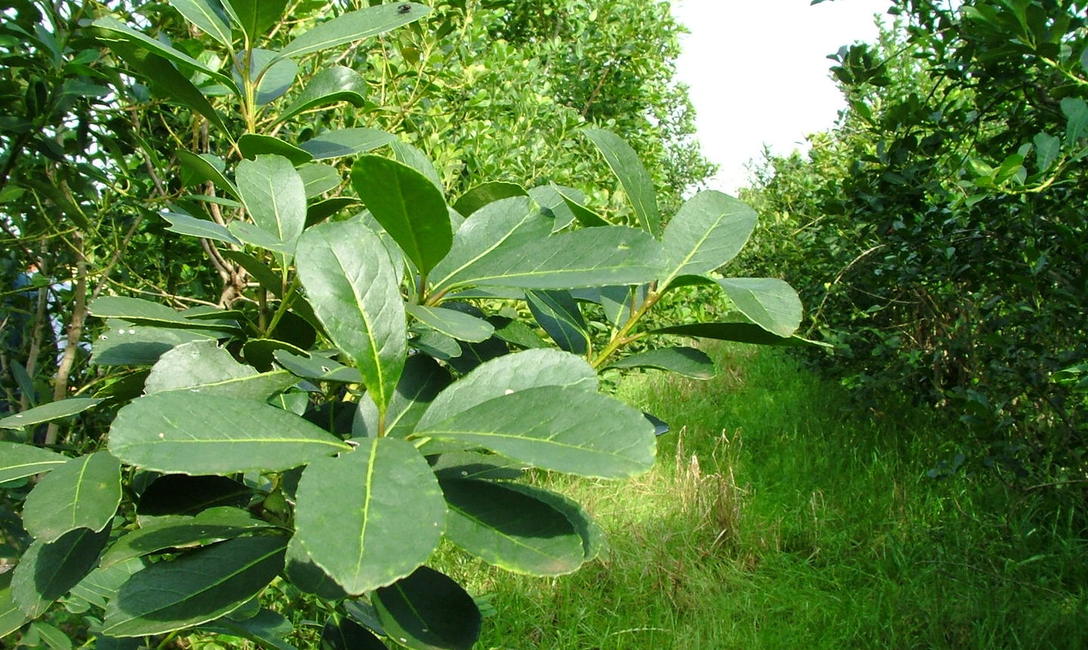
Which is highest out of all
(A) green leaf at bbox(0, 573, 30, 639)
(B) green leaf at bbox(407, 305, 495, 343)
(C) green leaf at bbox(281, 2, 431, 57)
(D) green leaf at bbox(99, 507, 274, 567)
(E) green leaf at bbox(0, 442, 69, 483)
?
(C) green leaf at bbox(281, 2, 431, 57)

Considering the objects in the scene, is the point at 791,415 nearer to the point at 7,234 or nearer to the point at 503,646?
the point at 503,646

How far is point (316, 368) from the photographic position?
46 centimetres

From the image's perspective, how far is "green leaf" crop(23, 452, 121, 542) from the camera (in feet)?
1.46

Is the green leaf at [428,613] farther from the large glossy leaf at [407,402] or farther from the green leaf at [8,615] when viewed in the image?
the green leaf at [8,615]

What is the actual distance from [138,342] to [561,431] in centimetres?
37

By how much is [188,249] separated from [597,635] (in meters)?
1.89

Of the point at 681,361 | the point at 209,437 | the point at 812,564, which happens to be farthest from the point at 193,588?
the point at 812,564

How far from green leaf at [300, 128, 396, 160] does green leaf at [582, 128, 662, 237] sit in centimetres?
19

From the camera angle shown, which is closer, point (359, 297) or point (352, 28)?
point (359, 297)

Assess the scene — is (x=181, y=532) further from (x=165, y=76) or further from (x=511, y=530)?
(x=165, y=76)

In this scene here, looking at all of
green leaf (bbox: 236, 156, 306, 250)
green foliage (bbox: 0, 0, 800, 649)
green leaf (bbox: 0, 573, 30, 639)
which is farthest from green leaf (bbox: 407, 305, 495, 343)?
green leaf (bbox: 0, 573, 30, 639)

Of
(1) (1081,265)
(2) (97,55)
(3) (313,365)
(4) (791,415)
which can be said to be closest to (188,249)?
(2) (97,55)

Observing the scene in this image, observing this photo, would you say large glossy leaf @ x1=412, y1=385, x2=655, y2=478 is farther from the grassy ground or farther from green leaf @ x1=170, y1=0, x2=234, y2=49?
the grassy ground

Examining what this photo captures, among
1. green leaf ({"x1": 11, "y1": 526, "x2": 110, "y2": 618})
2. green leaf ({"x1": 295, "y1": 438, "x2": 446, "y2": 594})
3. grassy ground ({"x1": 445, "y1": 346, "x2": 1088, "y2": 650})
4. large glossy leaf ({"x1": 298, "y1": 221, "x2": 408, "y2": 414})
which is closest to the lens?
green leaf ({"x1": 295, "y1": 438, "x2": 446, "y2": 594})
